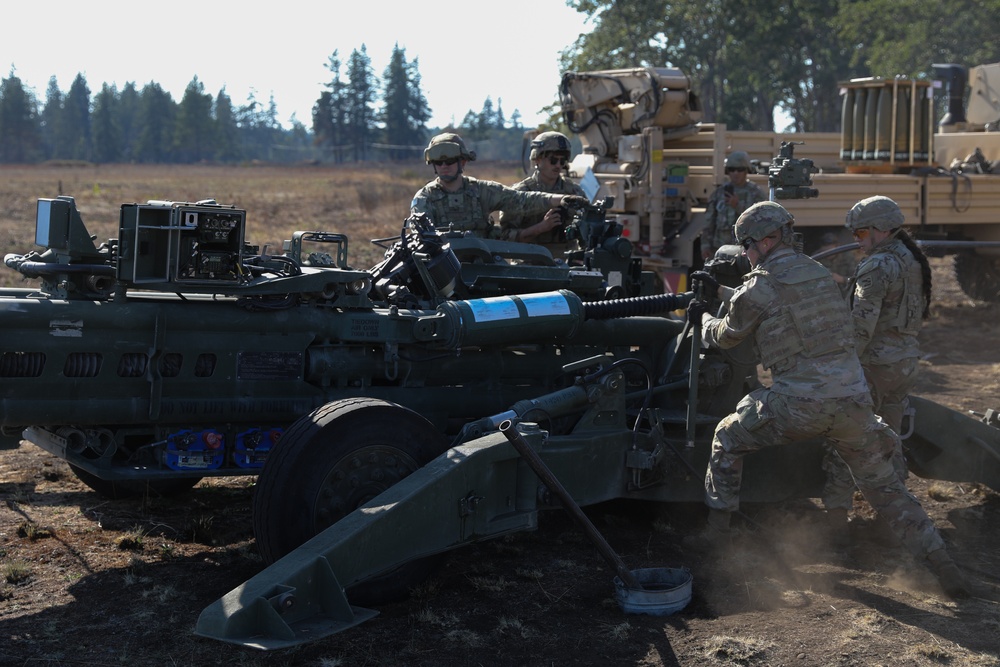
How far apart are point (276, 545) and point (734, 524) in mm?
2517

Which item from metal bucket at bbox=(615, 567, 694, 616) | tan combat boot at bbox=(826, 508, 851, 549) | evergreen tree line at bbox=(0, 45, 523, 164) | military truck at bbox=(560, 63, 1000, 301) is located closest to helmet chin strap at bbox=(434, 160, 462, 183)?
tan combat boot at bbox=(826, 508, 851, 549)

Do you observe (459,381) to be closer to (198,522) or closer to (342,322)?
(342,322)

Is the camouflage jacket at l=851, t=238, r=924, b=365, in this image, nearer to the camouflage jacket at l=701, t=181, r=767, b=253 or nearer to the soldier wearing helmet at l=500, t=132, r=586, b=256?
the soldier wearing helmet at l=500, t=132, r=586, b=256

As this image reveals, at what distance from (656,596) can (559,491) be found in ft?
2.01

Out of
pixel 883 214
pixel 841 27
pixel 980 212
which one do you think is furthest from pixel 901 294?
pixel 841 27

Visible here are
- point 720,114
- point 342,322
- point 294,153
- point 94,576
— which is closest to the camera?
point 94,576

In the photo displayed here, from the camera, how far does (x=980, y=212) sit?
13.4 metres

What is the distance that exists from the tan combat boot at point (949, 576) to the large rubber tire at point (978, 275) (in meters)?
11.0

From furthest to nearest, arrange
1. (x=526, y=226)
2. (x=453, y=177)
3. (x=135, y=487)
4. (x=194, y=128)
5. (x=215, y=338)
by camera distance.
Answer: (x=194, y=128)
(x=526, y=226)
(x=453, y=177)
(x=135, y=487)
(x=215, y=338)

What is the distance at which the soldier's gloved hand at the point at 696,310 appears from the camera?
5.43 meters

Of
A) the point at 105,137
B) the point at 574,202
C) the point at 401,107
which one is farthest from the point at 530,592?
the point at 105,137

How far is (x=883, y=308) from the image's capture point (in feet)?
19.5

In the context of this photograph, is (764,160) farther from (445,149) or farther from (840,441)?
(840,441)

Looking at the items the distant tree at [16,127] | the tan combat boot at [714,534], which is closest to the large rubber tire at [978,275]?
the tan combat boot at [714,534]
